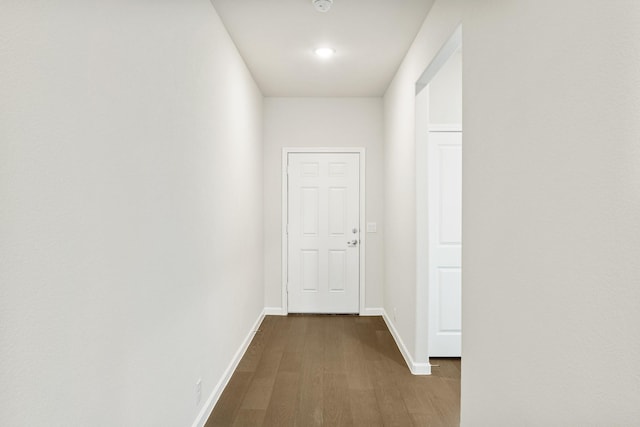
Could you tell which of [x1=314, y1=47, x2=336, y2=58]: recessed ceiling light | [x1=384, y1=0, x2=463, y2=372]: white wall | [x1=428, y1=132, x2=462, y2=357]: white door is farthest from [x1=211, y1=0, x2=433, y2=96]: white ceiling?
[x1=428, y1=132, x2=462, y2=357]: white door

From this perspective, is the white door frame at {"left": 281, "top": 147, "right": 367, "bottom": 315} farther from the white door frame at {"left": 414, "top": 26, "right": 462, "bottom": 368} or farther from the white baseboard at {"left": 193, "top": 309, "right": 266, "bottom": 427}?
the white door frame at {"left": 414, "top": 26, "right": 462, "bottom": 368}

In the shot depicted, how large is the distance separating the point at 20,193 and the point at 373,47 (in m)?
2.94

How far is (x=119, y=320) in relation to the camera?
135cm

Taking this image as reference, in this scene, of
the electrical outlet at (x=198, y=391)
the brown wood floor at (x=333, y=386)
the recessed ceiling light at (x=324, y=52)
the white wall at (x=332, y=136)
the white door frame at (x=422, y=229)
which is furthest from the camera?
the white wall at (x=332, y=136)

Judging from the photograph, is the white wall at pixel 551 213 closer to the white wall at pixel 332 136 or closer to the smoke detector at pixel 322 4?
the smoke detector at pixel 322 4

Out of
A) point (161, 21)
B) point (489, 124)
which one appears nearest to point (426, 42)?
point (489, 124)

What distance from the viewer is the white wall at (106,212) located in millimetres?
927

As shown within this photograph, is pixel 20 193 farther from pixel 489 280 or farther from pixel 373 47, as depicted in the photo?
pixel 373 47

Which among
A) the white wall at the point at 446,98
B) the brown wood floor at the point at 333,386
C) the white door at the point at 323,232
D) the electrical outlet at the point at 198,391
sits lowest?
the brown wood floor at the point at 333,386

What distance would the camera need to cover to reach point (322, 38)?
3051 mm

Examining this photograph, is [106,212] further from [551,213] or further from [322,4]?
[322,4]

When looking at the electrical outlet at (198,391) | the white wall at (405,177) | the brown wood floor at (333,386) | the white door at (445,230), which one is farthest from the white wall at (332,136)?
the electrical outlet at (198,391)

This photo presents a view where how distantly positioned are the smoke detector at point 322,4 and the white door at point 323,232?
2369 millimetres

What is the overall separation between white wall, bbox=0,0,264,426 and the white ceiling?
52 cm
